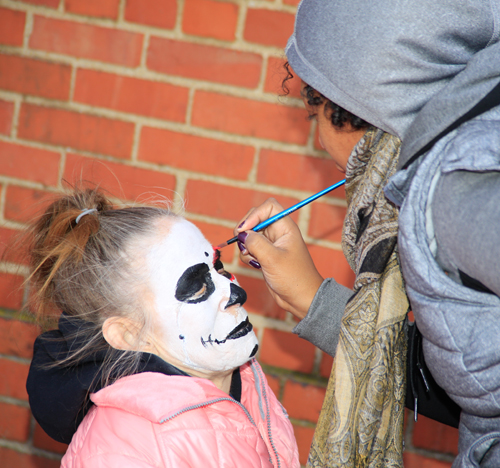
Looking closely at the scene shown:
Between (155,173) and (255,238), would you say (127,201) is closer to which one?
(155,173)

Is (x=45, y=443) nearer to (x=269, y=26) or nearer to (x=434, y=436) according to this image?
(x=434, y=436)

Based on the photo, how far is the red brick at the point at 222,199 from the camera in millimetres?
1238

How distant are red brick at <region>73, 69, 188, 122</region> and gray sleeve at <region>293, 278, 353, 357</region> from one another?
1.96 feet

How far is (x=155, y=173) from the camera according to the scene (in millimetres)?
1255

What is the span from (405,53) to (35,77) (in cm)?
97

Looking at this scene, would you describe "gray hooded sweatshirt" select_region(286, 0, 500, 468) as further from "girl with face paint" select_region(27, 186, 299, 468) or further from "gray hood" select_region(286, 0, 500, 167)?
"girl with face paint" select_region(27, 186, 299, 468)

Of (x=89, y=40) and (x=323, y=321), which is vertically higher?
(x=89, y=40)

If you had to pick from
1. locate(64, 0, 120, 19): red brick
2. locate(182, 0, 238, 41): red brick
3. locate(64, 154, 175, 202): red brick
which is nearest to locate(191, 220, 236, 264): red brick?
locate(64, 154, 175, 202): red brick

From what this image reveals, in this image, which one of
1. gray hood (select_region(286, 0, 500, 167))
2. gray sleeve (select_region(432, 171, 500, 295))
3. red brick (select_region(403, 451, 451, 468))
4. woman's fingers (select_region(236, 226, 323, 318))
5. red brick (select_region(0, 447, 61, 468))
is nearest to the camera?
gray sleeve (select_region(432, 171, 500, 295))

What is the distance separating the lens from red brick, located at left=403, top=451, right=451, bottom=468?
4.15 ft

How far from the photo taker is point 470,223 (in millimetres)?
528

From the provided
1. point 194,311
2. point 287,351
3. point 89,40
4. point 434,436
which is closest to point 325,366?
point 287,351

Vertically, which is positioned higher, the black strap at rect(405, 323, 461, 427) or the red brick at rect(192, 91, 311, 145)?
the red brick at rect(192, 91, 311, 145)

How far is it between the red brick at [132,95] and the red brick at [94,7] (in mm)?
142
